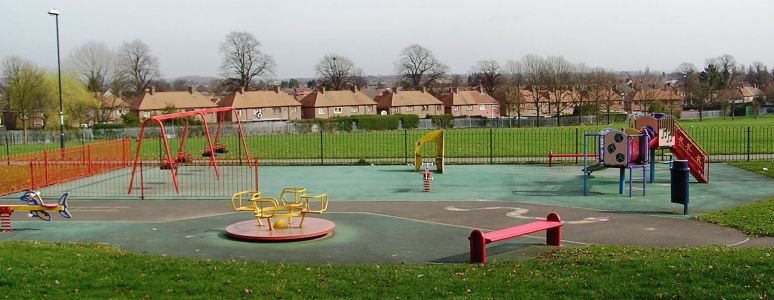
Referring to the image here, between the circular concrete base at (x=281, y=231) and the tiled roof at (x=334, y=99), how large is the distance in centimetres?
8033

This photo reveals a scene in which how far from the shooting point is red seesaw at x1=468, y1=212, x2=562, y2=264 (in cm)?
1091

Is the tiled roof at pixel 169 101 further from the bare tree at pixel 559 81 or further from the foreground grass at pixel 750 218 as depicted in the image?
the foreground grass at pixel 750 218

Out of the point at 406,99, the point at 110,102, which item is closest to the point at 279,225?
the point at 110,102

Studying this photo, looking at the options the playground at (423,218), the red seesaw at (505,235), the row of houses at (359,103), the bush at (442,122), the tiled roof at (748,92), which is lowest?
the playground at (423,218)

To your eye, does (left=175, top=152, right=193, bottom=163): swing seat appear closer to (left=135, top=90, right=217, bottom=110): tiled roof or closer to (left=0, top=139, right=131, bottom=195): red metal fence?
(left=0, top=139, right=131, bottom=195): red metal fence

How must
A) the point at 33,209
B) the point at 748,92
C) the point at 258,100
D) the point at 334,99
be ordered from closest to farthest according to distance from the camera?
1. the point at 33,209
2. the point at 258,100
3. the point at 334,99
4. the point at 748,92

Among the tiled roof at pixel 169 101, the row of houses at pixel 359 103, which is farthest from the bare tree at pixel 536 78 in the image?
the tiled roof at pixel 169 101

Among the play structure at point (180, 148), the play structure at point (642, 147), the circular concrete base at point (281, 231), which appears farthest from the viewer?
the play structure at point (180, 148)

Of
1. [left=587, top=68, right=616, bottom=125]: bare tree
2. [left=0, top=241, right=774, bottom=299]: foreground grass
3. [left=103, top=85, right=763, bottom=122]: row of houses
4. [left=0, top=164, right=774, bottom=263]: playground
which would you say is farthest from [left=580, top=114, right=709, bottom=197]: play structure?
[left=103, top=85, right=763, bottom=122]: row of houses

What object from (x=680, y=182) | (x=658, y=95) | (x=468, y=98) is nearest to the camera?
(x=680, y=182)

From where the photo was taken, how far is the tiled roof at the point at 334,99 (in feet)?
314

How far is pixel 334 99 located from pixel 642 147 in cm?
7924

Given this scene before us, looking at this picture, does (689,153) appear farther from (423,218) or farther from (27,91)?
(27,91)

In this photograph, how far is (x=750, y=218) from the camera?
14.4 meters
